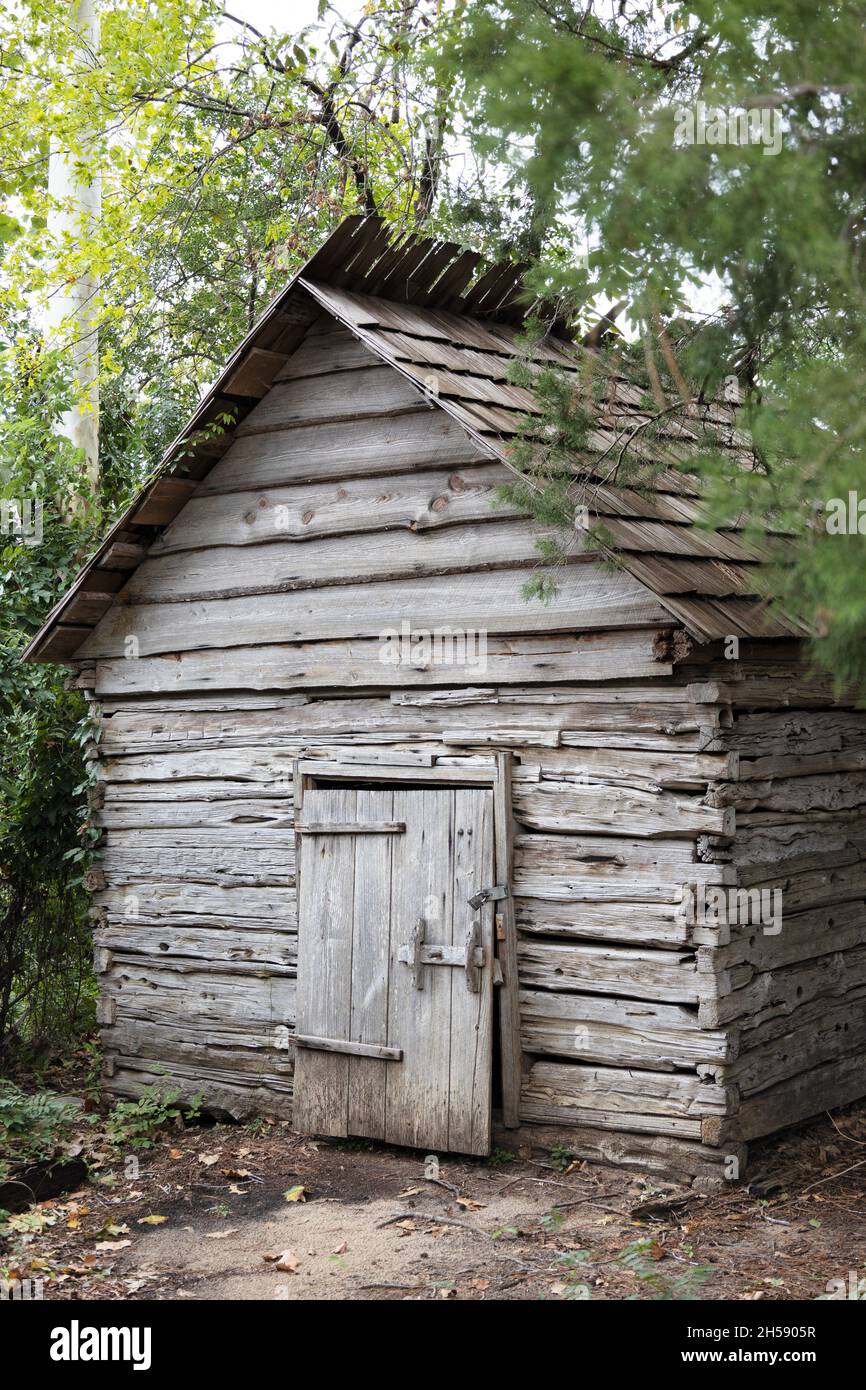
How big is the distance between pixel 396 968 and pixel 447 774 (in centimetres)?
117

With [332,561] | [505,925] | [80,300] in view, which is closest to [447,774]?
[505,925]

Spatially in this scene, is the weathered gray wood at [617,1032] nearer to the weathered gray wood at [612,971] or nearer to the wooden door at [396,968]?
the weathered gray wood at [612,971]

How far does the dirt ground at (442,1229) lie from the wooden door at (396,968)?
28 cm

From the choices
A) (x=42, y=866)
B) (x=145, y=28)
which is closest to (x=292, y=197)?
(x=145, y=28)

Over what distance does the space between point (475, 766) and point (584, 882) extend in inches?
35.9

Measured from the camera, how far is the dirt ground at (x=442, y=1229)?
5504 millimetres

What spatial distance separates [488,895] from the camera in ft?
22.9

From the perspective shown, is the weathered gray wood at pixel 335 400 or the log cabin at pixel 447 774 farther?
the weathered gray wood at pixel 335 400

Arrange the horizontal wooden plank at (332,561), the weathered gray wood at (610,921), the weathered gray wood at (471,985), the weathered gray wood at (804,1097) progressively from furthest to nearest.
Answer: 1. the horizontal wooden plank at (332,561)
2. the weathered gray wood at (471,985)
3. the weathered gray wood at (804,1097)
4. the weathered gray wood at (610,921)

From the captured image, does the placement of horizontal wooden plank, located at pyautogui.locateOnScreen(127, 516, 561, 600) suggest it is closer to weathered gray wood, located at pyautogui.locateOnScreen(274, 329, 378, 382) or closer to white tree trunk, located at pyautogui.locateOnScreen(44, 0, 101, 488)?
weathered gray wood, located at pyautogui.locateOnScreen(274, 329, 378, 382)

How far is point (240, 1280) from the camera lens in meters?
5.78

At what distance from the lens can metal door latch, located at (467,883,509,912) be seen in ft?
22.9

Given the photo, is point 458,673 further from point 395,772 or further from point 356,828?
point 356,828

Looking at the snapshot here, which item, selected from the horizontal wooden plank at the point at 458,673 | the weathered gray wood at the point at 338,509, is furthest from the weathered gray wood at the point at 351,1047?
the weathered gray wood at the point at 338,509
